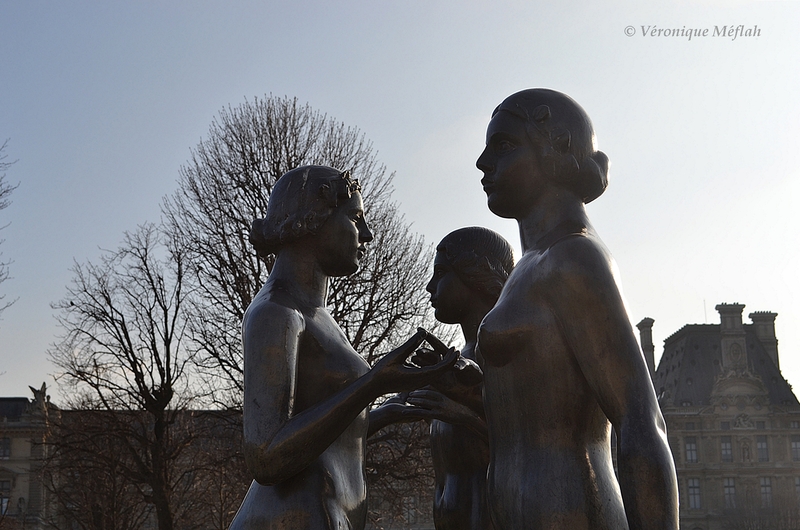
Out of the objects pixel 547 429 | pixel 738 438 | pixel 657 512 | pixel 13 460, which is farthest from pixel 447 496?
pixel 738 438

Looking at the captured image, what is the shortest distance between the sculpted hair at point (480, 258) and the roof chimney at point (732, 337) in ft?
282

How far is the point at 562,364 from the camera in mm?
3246

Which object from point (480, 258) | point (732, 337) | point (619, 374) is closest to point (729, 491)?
point (732, 337)

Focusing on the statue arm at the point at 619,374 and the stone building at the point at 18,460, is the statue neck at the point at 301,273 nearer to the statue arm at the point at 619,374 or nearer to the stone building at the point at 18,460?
the statue arm at the point at 619,374

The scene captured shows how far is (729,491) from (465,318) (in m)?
84.3

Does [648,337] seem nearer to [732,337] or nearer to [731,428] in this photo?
[732,337]

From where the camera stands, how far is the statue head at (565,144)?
11.6ft

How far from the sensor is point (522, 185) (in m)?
3.62

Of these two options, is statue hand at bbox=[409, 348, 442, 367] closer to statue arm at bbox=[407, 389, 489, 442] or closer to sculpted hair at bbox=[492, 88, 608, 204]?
statue arm at bbox=[407, 389, 489, 442]

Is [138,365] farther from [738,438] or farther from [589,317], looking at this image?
[738,438]

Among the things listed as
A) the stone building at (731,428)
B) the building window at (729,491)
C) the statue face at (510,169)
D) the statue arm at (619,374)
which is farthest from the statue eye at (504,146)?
the building window at (729,491)

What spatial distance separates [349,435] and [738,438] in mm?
86663

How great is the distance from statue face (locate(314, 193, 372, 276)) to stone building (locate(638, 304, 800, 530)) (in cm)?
7923

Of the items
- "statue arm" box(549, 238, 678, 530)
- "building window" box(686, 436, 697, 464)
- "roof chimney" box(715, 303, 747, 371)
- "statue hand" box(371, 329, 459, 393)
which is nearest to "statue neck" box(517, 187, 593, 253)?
"statue arm" box(549, 238, 678, 530)
